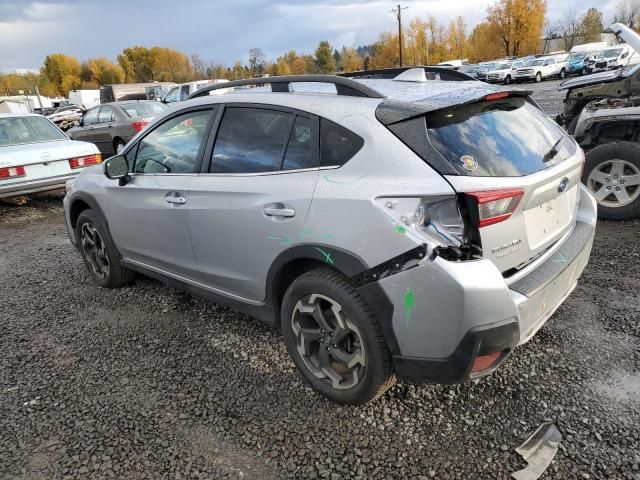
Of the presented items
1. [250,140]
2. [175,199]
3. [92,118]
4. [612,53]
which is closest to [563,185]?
[250,140]

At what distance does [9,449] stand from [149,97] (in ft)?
110

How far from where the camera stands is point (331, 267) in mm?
2387

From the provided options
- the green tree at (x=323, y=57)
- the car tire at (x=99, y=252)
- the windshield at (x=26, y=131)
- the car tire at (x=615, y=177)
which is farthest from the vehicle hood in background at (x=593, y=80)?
the green tree at (x=323, y=57)

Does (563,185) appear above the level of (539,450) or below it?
above

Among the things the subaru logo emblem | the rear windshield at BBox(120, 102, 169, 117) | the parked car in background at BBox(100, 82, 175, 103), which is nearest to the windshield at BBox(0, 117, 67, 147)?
the rear windshield at BBox(120, 102, 169, 117)

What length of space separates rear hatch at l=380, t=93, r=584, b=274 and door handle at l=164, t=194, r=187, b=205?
1.65 metres

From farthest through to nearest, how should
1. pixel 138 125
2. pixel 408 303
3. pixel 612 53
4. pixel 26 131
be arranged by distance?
pixel 612 53 → pixel 138 125 → pixel 26 131 → pixel 408 303

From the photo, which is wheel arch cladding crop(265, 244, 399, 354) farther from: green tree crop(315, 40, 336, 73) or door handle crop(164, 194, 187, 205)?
green tree crop(315, 40, 336, 73)

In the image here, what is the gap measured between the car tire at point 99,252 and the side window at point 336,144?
96.5 inches

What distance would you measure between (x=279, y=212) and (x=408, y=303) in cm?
86

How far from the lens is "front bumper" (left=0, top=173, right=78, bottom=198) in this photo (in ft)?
23.4

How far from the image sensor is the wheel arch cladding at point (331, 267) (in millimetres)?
2191

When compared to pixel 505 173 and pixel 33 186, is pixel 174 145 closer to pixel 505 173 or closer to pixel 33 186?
pixel 505 173

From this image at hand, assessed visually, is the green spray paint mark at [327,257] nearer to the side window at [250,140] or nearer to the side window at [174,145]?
the side window at [250,140]
